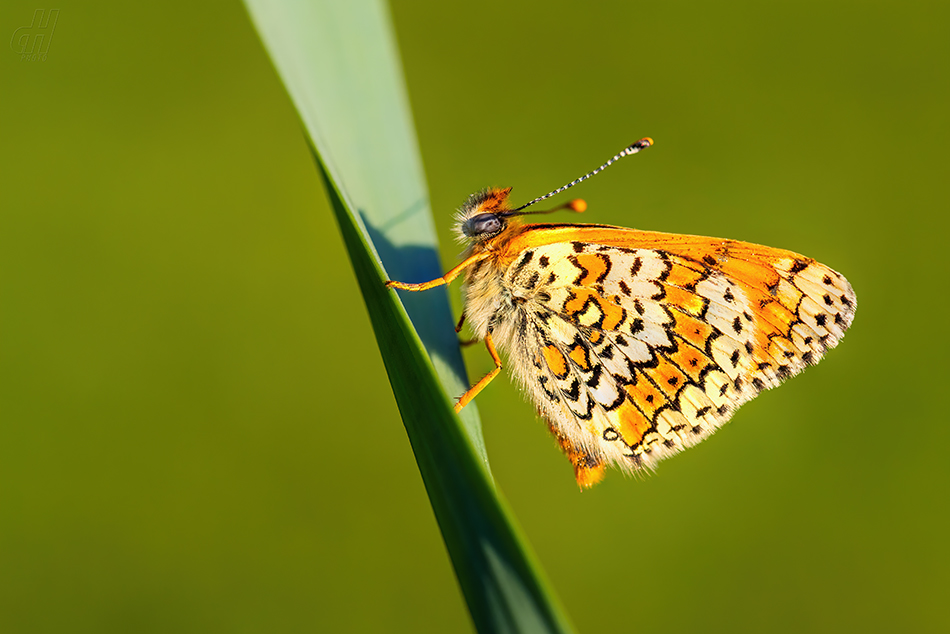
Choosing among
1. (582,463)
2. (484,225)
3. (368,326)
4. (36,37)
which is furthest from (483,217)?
(36,37)

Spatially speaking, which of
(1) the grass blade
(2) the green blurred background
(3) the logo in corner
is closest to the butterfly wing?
(1) the grass blade

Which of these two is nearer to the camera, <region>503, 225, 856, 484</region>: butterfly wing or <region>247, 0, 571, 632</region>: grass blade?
<region>247, 0, 571, 632</region>: grass blade

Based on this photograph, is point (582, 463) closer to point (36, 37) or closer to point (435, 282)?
point (435, 282)

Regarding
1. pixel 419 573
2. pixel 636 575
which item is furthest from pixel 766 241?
pixel 419 573

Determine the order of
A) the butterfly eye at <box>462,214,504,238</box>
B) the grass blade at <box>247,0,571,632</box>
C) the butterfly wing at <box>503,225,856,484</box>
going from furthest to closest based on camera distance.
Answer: the butterfly eye at <box>462,214,504,238</box> → the butterfly wing at <box>503,225,856,484</box> → the grass blade at <box>247,0,571,632</box>

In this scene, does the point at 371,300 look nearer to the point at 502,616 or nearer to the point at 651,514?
the point at 502,616

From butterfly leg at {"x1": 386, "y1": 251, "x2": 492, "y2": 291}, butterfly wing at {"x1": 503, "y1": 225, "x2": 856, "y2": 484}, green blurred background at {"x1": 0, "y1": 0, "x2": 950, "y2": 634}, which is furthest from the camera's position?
green blurred background at {"x1": 0, "y1": 0, "x2": 950, "y2": 634}

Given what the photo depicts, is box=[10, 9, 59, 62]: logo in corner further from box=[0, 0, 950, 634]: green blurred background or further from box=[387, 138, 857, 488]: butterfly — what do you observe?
box=[387, 138, 857, 488]: butterfly

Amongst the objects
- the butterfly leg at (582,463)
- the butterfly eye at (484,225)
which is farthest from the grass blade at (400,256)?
the butterfly leg at (582,463)
